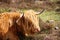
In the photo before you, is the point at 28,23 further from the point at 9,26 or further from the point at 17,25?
the point at 9,26

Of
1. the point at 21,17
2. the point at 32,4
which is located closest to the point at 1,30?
the point at 21,17

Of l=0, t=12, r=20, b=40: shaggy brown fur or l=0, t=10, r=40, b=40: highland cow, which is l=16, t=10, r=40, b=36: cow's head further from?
l=0, t=12, r=20, b=40: shaggy brown fur

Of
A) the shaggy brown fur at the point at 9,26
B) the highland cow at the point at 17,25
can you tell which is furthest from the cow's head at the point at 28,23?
the shaggy brown fur at the point at 9,26

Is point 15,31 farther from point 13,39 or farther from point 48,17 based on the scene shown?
point 48,17

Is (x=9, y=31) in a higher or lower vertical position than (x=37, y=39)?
higher

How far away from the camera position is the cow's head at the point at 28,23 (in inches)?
164

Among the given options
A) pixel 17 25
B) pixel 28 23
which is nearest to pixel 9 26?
pixel 17 25

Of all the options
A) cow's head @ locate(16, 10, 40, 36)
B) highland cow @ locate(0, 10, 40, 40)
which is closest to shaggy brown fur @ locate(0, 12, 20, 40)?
highland cow @ locate(0, 10, 40, 40)

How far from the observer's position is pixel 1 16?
433cm

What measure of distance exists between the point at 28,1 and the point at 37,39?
240 inches

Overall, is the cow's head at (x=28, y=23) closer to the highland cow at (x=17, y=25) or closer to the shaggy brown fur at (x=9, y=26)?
the highland cow at (x=17, y=25)

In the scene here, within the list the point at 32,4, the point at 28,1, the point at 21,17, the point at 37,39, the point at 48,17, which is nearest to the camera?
the point at 21,17

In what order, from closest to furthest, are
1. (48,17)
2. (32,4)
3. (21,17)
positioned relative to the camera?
(21,17) < (48,17) < (32,4)

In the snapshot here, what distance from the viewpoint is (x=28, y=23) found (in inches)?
165
